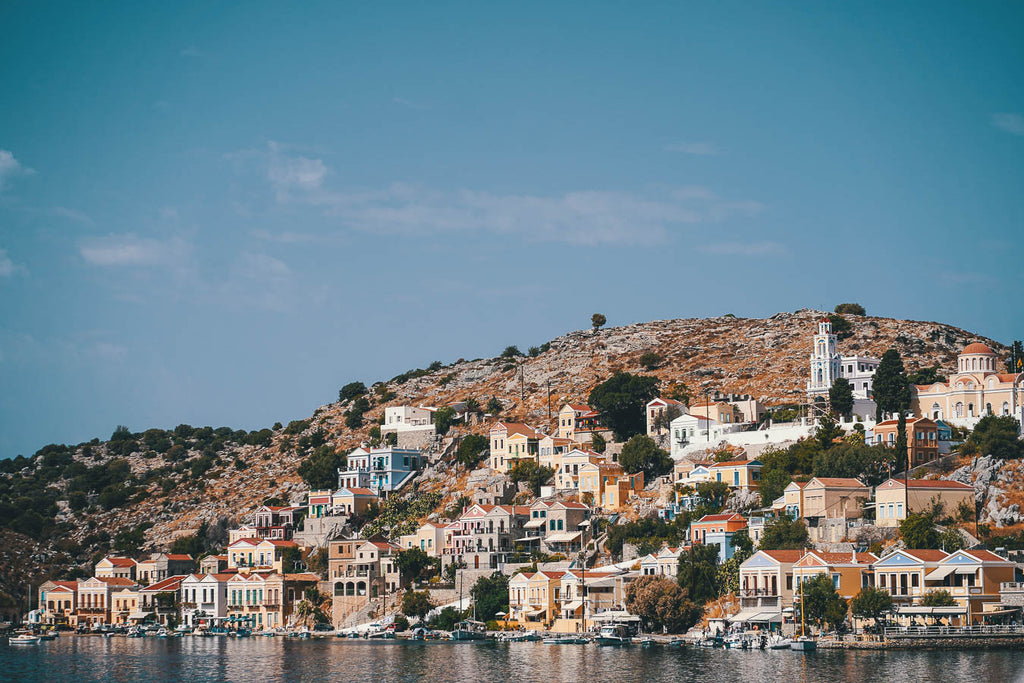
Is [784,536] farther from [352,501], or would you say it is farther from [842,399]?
[352,501]

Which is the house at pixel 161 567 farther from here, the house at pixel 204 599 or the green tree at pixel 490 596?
the green tree at pixel 490 596

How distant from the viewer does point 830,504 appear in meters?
97.1

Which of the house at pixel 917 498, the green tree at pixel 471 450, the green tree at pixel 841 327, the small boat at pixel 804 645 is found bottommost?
the small boat at pixel 804 645

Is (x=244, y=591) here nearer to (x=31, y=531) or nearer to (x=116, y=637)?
(x=116, y=637)

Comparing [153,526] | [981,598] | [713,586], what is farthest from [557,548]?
[153,526]

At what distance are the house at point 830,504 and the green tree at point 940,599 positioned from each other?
41.5 ft

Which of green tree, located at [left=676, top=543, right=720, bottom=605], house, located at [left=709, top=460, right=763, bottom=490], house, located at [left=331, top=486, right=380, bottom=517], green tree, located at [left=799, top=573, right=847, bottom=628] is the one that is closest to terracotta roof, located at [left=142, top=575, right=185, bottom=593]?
house, located at [left=331, top=486, right=380, bottom=517]

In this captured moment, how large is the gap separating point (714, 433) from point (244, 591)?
43.6 metres

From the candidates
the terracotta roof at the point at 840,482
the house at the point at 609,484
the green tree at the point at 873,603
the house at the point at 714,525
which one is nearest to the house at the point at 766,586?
the green tree at the point at 873,603

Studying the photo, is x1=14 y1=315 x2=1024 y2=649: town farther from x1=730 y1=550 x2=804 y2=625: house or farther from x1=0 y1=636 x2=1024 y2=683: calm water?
x1=0 y1=636 x2=1024 y2=683: calm water

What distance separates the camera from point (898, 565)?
3386 inches

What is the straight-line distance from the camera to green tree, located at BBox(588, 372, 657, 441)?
129 m

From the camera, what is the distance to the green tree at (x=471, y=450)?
434 ft

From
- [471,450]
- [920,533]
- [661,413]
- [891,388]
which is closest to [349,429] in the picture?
[471,450]
